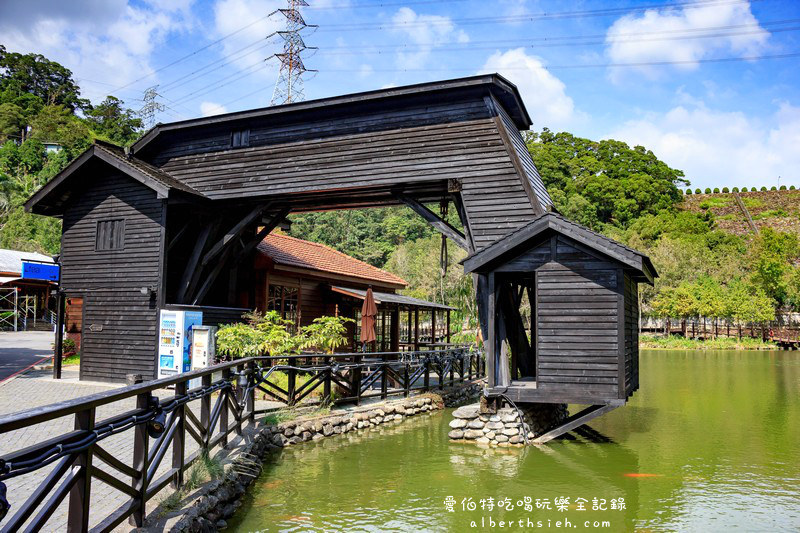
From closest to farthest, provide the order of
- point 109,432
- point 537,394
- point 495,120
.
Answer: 1. point 109,432
2. point 537,394
3. point 495,120

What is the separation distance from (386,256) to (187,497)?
50522 millimetres

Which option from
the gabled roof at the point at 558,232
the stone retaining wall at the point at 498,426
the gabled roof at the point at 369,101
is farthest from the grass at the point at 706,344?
the stone retaining wall at the point at 498,426

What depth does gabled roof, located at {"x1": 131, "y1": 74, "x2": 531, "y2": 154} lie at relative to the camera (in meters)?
12.6

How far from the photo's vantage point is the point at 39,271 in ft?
93.8

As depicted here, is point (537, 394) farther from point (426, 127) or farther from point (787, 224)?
point (787, 224)

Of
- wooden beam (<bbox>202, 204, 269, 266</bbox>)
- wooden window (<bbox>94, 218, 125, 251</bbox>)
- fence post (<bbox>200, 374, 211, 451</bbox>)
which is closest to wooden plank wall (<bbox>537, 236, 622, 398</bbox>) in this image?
fence post (<bbox>200, 374, 211, 451</bbox>)

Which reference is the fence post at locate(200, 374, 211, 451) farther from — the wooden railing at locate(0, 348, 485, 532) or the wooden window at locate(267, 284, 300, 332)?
the wooden window at locate(267, 284, 300, 332)

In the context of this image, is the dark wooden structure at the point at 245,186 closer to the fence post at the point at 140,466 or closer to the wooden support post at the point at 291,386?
the wooden support post at the point at 291,386

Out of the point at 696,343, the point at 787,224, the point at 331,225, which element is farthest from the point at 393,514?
the point at 787,224

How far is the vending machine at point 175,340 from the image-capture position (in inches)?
539

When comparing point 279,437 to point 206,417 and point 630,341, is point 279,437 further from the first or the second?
point 630,341

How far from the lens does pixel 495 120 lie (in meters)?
12.5

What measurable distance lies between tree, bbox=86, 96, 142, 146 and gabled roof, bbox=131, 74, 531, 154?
42.5m

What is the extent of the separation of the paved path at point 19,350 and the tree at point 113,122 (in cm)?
2927
